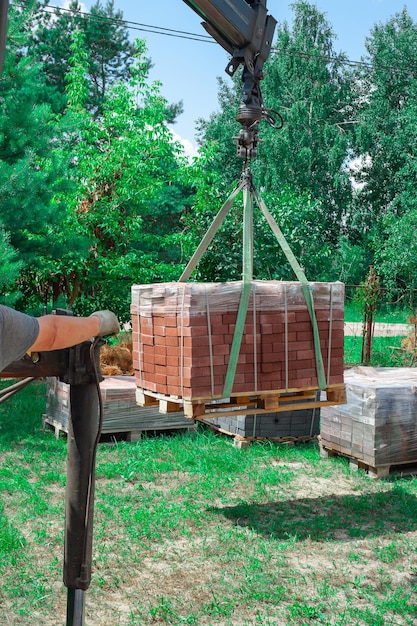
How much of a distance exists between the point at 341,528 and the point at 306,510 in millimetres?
449

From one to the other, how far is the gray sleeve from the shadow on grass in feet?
12.8

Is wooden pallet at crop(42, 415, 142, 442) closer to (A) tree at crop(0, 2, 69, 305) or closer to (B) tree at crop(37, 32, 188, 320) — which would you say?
(A) tree at crop(0, 2, 69, 305)

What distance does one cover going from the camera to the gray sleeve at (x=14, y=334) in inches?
74.1

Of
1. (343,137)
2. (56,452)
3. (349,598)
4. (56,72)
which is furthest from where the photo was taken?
(343,137)

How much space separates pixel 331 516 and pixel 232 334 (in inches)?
76.6

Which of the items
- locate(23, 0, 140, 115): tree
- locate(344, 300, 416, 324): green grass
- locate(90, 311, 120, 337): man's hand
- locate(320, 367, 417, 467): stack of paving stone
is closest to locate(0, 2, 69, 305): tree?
locate(320, 367, 417, 467): stack of paving stone

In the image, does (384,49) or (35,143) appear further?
(384,49)

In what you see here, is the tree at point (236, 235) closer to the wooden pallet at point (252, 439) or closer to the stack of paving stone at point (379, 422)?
the wooden pallet at point (252, 439)

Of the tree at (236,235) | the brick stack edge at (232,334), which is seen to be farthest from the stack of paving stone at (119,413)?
the tree at (236,235)

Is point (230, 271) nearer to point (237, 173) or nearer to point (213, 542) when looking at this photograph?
point (213, 542)

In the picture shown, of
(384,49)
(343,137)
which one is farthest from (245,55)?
(384,49)

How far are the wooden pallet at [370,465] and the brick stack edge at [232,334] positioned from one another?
1.67m

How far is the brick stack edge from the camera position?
5.05m

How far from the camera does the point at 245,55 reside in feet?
15.3
